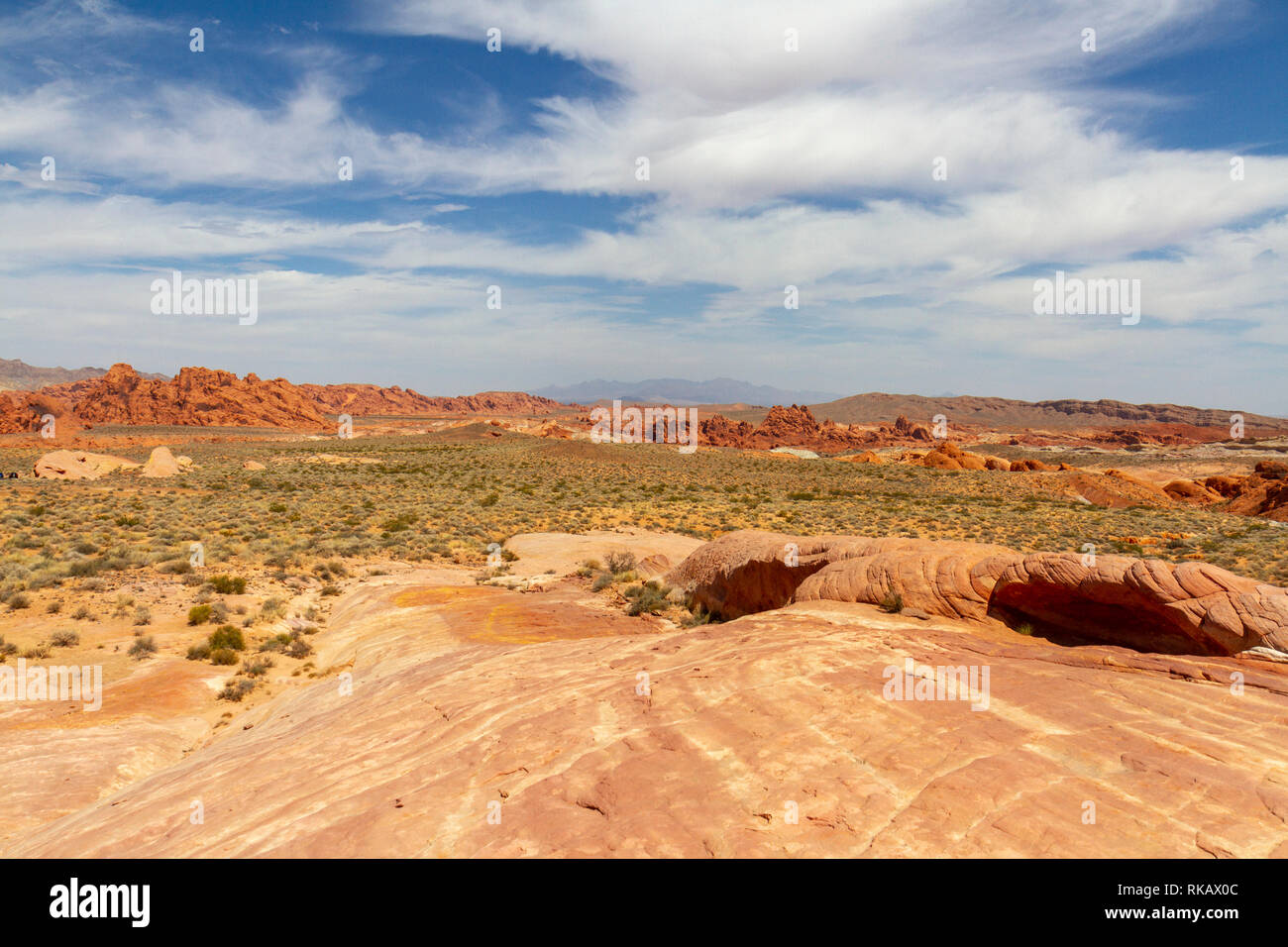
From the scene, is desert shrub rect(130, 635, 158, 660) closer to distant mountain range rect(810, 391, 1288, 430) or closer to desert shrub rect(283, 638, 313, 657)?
desert shrub rect(283, 638, 313, 657)

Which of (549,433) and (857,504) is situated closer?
(857,504)

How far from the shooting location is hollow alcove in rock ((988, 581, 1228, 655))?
846 cm

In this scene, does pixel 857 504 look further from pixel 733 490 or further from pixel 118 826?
pixel 118 826

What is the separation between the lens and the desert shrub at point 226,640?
12414 millimetres

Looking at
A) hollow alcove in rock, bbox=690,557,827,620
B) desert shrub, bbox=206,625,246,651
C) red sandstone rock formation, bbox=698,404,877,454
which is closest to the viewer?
desert shrub, bbox=206,625,246,651

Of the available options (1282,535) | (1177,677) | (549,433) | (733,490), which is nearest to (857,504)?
(733,490)

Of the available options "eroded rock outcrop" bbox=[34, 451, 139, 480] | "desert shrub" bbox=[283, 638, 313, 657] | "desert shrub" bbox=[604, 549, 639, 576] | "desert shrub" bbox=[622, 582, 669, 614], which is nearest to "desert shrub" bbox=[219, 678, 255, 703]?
"desert shrub" bbox=[283, 638, 313, 657]

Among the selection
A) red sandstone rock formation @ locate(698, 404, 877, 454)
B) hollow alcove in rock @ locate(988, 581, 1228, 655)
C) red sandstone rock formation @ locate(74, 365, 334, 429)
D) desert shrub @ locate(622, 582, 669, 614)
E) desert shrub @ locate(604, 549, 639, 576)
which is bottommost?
desert shrub @ locate(622, 582, 669, 614)

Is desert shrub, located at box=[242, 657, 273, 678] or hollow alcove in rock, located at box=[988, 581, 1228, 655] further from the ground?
hollow alcove in rock, located at box=[988, 581, 1228, 655]

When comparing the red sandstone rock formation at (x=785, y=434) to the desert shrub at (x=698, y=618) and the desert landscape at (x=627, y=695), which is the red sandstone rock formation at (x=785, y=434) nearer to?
the desert landscape at (x=627, y=695)

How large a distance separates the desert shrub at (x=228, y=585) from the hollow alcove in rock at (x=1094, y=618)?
53.5 ft

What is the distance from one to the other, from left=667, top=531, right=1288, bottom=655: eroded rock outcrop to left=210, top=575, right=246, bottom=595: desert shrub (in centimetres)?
1264
